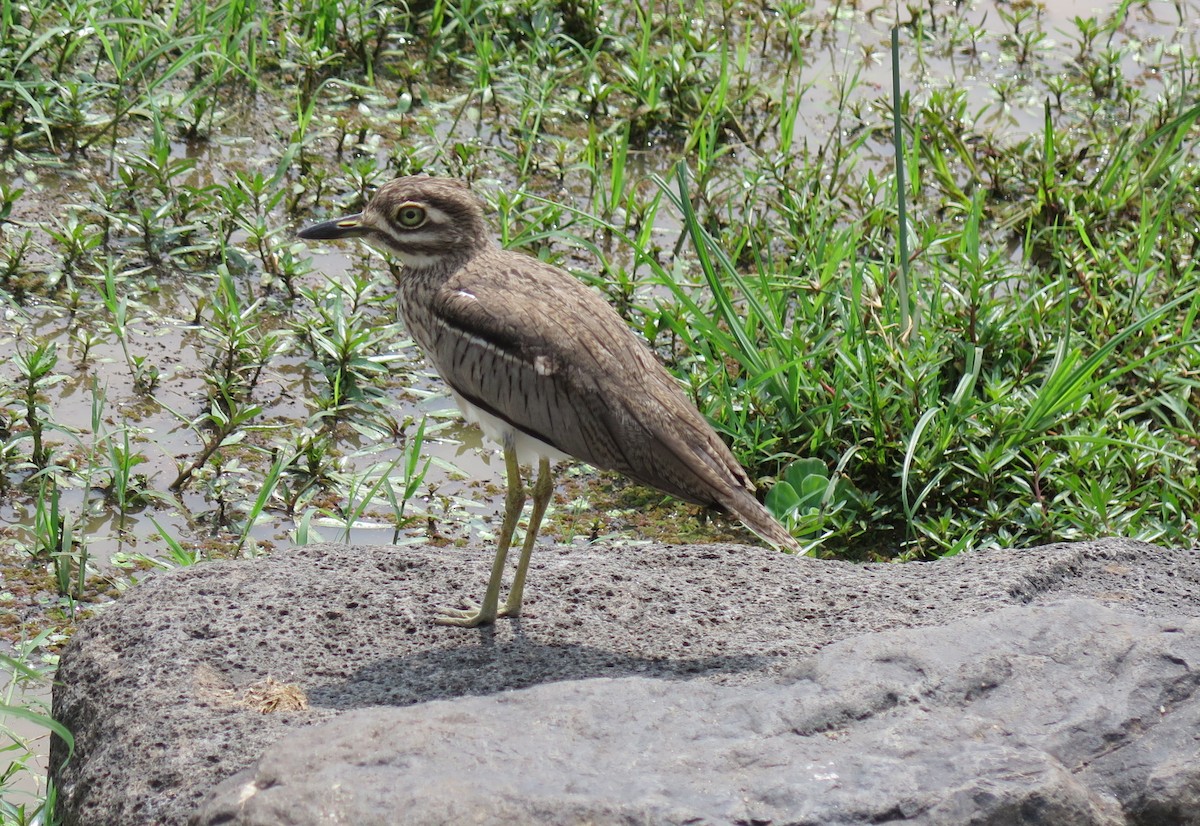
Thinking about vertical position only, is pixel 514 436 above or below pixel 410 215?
below

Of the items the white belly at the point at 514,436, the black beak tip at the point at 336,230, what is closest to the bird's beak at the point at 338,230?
the black beak tip at the point at 336,230

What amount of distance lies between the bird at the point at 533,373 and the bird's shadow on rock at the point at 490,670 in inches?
8.2

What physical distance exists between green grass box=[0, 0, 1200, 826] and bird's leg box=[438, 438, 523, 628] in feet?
2.38

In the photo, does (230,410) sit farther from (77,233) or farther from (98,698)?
(98,698)

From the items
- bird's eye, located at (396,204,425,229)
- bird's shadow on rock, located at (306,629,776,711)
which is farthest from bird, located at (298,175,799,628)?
bird's shadow on rock, located at (306,629,776,711)

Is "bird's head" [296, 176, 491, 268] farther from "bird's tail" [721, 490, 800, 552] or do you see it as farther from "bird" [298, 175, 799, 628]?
"bird's tail" [721, 490, 800, 552]

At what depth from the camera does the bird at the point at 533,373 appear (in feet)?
13.5

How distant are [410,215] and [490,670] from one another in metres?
1.39

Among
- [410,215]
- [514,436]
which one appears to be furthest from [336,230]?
[514,436]

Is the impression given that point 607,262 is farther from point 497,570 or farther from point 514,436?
point 497,570

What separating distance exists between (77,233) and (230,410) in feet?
3.55

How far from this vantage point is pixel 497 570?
13.9 feet

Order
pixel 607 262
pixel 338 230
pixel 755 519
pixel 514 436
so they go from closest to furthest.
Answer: pixel 755 519 < pixel 514 436 < pixel 338 230 < pixel 607 262

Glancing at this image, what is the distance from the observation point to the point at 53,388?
5.48m
